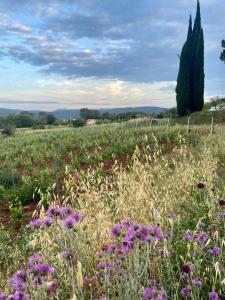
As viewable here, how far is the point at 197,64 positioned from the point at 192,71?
0.59m

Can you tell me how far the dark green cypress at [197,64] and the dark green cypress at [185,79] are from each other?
1.04 ft

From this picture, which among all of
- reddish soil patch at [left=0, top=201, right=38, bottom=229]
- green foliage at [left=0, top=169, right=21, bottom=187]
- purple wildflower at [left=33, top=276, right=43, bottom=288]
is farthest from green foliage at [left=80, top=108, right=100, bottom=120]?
purple wildflower at [left=33, top=276, right=43, bottom=288]

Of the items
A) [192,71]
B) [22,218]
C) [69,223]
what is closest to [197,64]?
[192,71]

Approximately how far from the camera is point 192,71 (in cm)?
2953

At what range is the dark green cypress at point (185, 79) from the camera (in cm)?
2906

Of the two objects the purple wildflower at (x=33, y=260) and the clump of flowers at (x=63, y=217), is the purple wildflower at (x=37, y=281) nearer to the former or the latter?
the purple wildflower at (x=33, y=260)

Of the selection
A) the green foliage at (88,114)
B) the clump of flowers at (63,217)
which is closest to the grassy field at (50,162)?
the clump of flowers at (63,217)

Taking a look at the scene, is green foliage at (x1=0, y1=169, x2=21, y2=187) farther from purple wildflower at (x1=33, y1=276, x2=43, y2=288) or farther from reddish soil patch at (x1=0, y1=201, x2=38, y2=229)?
purple wildflower at (x1=33, y1=276, x2=43, y2=288)

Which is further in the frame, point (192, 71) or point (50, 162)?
point (192, 71)

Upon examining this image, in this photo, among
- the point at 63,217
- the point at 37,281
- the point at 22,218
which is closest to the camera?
the point at 37,281

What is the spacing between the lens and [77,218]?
9.27ft

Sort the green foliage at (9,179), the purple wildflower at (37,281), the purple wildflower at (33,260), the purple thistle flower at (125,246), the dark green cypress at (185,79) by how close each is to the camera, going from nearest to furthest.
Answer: the purple wildflower at (37,281) → the purple thistle flower at (125,246) → the purple wildflower at (33,260) → the green foliage at (9,179) → the dark green cypress at (185,79)

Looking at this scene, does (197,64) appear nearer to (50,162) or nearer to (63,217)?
(50,162)

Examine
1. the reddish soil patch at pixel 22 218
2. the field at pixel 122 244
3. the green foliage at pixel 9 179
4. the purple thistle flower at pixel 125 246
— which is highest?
the purple thistle flower at pixel 125 246
